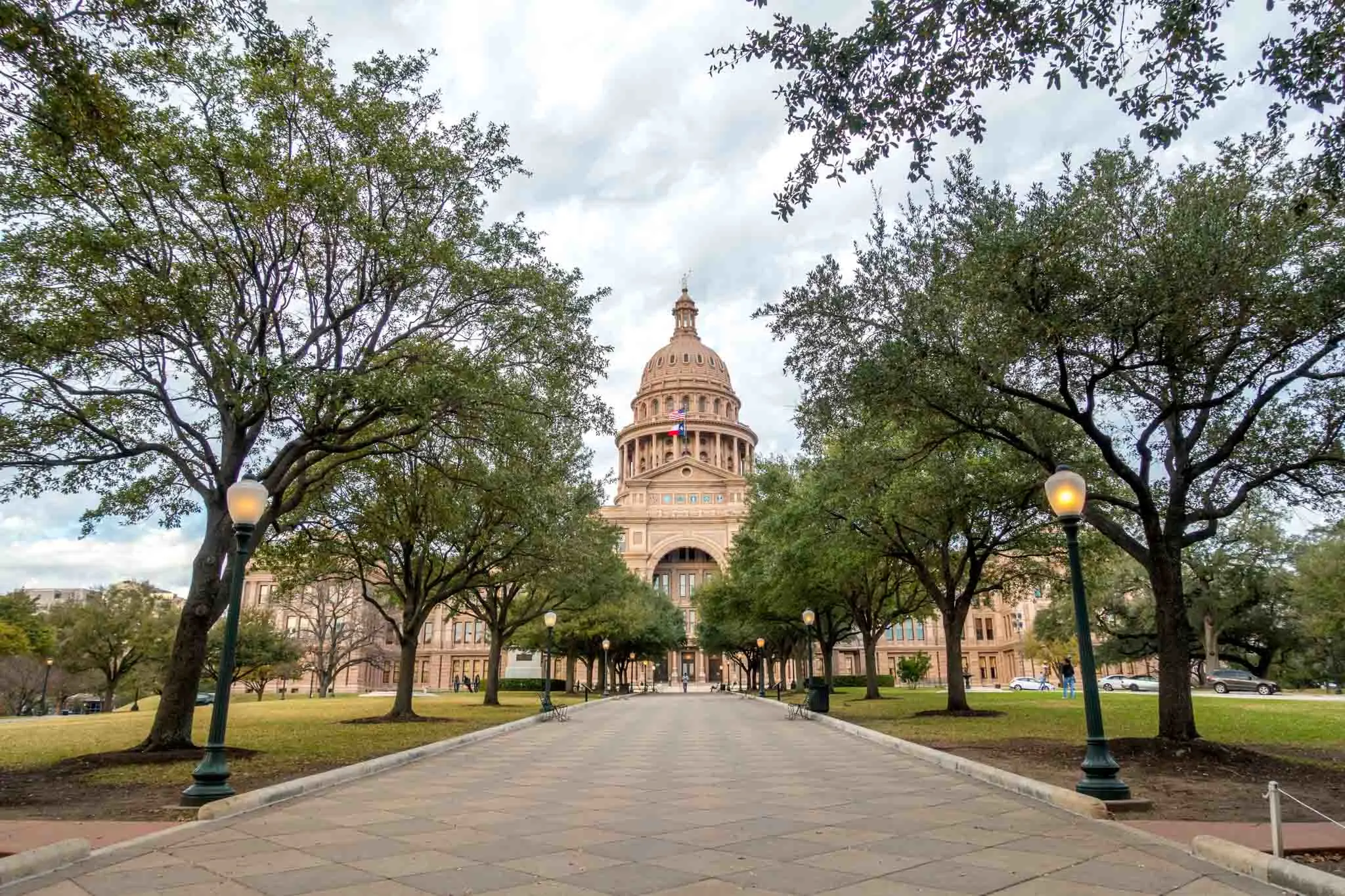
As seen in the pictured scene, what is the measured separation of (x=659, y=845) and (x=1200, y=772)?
29.8 ft

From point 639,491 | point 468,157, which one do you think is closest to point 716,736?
point 468,157

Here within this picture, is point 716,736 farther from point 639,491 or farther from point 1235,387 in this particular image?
point 639,491

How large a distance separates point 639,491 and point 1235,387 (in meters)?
99.3

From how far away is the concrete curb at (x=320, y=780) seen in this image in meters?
8.73

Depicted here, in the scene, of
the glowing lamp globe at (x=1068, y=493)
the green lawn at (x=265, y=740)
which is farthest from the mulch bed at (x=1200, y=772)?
the green lawn at (x=265, y=740)

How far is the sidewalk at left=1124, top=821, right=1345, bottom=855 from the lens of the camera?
21.6 feet

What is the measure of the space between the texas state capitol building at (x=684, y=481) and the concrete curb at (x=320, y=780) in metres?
75.3

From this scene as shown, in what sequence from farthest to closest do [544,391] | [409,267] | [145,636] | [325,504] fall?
1. [145,636]
2. [325,504]
3. [544,391]
4. [409,267]

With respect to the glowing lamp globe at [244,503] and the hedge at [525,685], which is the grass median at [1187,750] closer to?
the glowing lamp globe at [244,503]

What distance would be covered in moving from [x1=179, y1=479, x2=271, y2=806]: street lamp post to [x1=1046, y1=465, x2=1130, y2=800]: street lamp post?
9.84 metres

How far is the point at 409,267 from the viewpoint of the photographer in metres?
15.4

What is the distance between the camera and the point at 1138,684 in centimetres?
5600

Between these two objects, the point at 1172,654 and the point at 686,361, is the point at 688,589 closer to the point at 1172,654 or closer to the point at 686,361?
the point at 686,361

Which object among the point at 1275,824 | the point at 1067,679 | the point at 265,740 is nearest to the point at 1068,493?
the point at 1275,824
